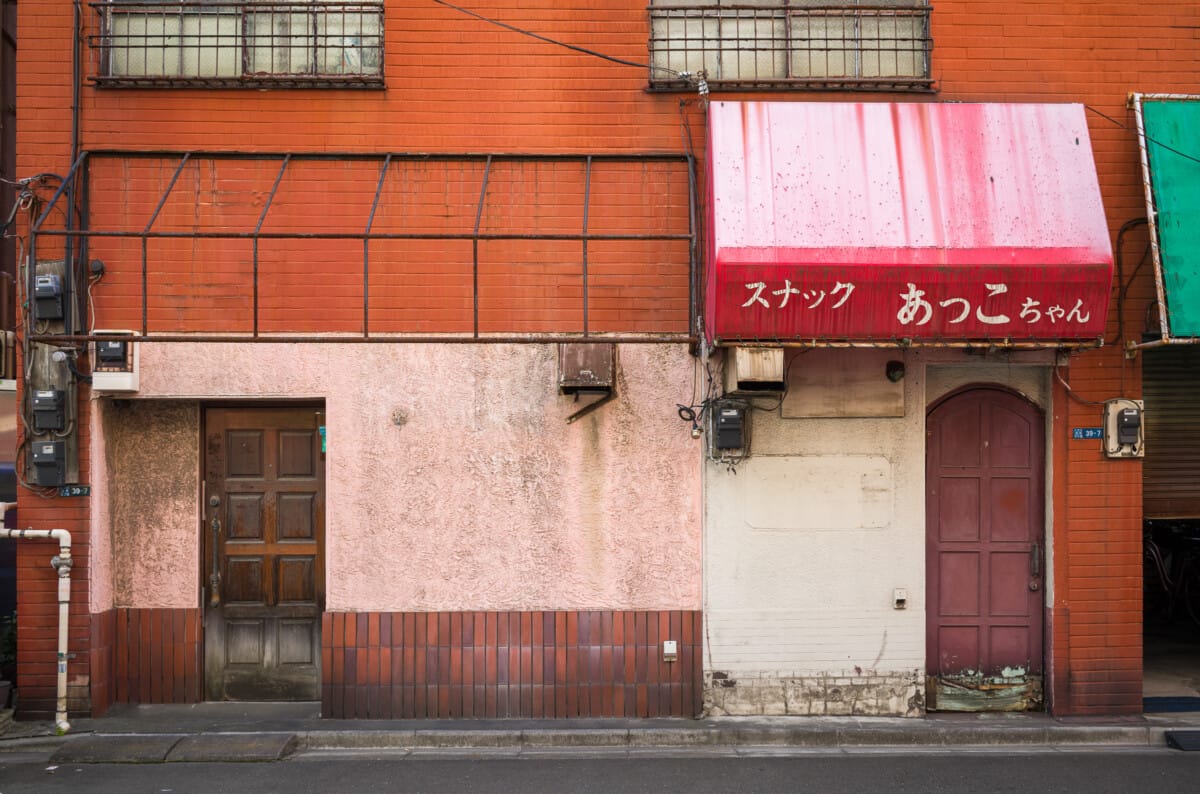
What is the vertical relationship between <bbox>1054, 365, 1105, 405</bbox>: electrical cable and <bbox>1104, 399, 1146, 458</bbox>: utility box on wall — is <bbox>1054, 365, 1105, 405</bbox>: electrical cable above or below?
above

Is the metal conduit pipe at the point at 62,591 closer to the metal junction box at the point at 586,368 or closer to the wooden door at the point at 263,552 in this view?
the wooden door at the point at 263,552

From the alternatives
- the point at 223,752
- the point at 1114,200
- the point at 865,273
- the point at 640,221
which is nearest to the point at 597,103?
the point at 640,221

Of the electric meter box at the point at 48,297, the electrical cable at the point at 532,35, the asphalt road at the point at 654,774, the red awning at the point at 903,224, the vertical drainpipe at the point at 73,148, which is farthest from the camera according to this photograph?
the electrical cable at the point at 532,35

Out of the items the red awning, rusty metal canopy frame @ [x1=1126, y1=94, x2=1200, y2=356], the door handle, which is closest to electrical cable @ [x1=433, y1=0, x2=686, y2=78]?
the red awning

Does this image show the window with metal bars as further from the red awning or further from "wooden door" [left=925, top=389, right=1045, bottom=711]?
"wooden door" [left=925, top=389, right=1045, bottom=711]

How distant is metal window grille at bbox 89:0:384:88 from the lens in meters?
7.76

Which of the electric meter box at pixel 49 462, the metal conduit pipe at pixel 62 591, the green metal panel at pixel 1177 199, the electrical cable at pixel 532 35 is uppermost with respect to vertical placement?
the electrical cable at pixel 532 35

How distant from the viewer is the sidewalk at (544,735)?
702 centimetres

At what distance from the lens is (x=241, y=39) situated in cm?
779

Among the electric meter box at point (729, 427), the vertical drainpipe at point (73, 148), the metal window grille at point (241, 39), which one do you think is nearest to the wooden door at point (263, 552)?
the vertical drainpipe at point (73, 148)

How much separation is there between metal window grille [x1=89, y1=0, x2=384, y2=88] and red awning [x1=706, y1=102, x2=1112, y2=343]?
10.4 ft

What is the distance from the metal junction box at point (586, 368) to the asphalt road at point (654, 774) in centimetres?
286

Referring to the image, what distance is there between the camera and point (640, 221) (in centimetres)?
770

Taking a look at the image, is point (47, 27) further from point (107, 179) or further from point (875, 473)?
point (875, 473)
